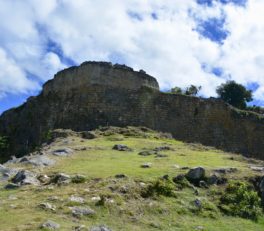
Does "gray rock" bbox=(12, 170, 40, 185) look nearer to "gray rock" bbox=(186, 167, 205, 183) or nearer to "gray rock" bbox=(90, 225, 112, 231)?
"gray rock" bbox=(90, 225, 112, 231)

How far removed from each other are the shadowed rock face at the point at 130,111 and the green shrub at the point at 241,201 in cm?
1575

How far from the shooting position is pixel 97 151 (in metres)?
18.1

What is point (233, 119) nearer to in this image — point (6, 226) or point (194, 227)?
point (194, 227)

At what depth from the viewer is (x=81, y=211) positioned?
991 cm

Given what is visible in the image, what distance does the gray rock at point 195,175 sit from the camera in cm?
1266

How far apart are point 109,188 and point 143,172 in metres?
2.03

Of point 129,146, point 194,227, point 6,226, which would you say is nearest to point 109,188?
point 194,227

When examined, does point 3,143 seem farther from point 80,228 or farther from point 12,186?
point 80,228

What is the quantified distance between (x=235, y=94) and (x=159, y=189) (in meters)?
31.6

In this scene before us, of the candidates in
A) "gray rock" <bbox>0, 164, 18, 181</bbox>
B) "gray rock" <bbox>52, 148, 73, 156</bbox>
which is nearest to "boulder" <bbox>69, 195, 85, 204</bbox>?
"gray rock" <bbox>0, 164, 18, 181</bbox>

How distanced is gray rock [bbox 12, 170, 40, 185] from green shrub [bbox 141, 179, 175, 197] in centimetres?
293

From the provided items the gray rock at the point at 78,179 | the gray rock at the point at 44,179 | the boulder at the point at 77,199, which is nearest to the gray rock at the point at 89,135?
the gray rock at the point at 44,179

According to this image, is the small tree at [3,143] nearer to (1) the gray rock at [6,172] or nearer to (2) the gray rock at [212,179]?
(1) the gray rock at [6,172]

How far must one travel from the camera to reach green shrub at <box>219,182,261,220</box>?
37.3ft
